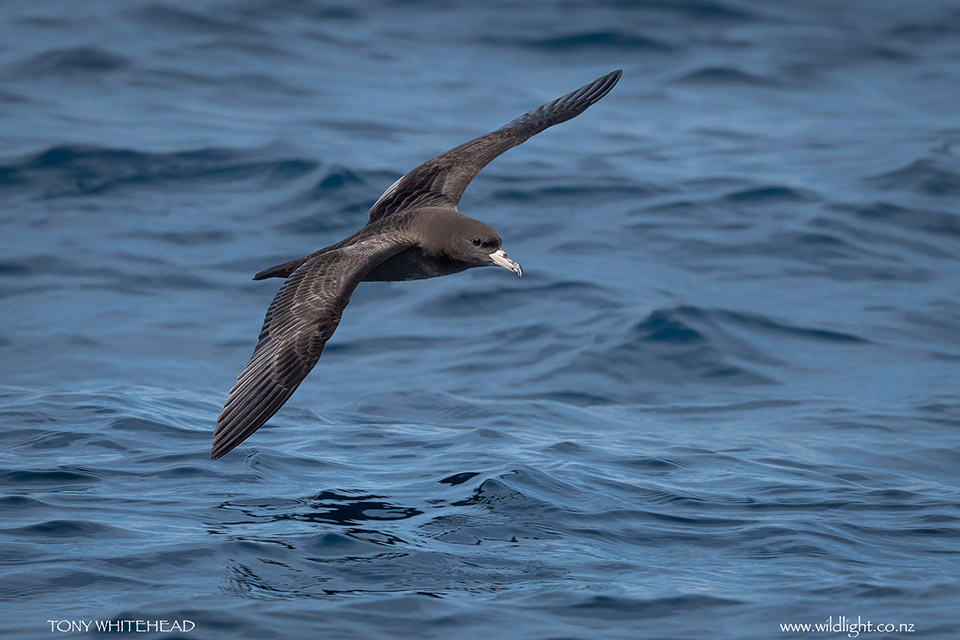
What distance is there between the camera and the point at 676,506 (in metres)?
7.67

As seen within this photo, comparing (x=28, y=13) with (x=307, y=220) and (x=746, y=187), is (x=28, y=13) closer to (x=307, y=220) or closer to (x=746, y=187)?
(x=307, y=220)

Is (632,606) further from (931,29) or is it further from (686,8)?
(931,29)

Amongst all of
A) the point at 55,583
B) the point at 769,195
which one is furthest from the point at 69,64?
the point at 55,583

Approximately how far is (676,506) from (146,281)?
630cm

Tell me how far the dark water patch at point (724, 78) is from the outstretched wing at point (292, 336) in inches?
436

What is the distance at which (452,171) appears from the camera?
9375 mm

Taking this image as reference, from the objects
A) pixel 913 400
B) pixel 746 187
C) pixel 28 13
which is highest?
pixel 28 13

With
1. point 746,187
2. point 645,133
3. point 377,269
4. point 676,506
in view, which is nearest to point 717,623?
point 676,506

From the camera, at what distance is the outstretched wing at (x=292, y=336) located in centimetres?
698

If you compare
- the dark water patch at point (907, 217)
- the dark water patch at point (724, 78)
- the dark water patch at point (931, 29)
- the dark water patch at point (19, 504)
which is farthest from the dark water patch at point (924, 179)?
the dark water patch at point (19, 504)

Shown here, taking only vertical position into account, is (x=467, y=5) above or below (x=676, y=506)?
above

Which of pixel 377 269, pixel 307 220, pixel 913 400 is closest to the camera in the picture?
pixel 377 269

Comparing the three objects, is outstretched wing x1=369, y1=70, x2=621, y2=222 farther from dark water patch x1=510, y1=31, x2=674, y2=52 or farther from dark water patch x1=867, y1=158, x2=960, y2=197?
dark water patch x1=510, y1=31, x2=674, y2=52

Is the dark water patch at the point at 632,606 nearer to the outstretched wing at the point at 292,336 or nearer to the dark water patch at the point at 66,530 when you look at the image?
the outstretched wing at the point at 292,336
